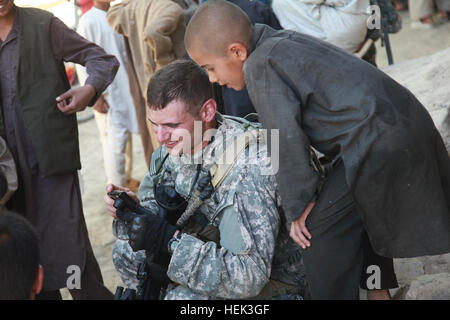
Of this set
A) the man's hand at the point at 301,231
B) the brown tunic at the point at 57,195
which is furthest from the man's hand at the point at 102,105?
the man's hand at the point at 301,231

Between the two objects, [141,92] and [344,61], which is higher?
[344,61]

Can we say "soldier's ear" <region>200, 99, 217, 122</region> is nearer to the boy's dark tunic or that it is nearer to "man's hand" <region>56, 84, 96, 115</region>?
the boy's dark tunic

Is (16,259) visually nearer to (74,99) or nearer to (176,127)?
(176,127)

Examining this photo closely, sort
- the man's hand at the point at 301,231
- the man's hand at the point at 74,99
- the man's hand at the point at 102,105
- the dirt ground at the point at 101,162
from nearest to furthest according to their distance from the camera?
the man's hand at the point at 301,231 < the man's hand at the point at 74,99 < the dirt ground at the point at 101,162 < the man's hand at the point at 102,105

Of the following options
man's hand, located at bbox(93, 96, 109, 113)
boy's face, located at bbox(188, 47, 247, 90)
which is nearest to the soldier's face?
boy's face, located at bbox(188, 47, 247, 90)

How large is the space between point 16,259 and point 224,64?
98 cm

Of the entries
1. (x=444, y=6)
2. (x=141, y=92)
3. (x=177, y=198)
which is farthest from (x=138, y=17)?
(x=444, y=6)

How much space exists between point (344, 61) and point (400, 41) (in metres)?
5.70

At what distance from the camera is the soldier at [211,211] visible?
185cm

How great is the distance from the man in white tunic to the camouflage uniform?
235 centimetres

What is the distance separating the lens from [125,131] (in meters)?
4.48

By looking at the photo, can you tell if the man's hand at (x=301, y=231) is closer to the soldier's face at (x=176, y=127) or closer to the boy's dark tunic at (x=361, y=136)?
the boy's dark tunic at (x=361, y=136)

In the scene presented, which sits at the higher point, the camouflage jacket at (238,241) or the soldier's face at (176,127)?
the soldier's face at (176,127)
